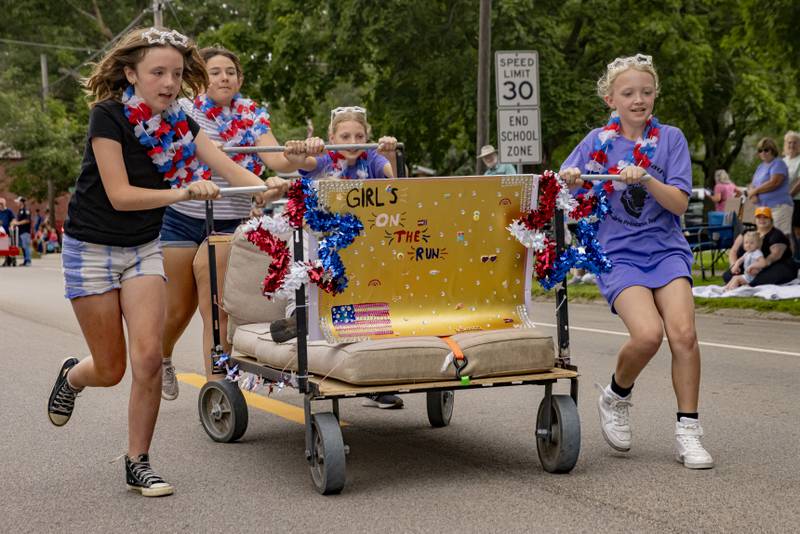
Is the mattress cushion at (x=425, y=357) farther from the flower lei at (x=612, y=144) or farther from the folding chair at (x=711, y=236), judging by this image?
the folding chair at (x=711, y=236)

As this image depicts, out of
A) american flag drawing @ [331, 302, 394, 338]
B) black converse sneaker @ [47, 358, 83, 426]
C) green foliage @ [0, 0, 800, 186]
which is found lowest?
black converse sneaker @ [47, 358, 83, 426]

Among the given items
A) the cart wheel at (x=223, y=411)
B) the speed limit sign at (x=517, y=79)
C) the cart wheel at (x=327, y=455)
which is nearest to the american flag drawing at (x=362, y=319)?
the cart wheel at (x=327, y=455)

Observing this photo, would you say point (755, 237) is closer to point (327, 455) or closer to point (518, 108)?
point (518, 108)

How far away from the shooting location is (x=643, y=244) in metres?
5.80

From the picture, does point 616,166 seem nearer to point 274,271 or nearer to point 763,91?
point 274,271

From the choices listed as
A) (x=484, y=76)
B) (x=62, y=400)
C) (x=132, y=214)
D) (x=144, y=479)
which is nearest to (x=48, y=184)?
(x=484, y=76)

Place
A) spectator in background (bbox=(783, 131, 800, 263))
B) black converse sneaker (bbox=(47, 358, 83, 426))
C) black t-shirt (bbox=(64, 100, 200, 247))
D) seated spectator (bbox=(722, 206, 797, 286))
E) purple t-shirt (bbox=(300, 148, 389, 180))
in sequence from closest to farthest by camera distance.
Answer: black t-shirt (bbox=(64, 100, 200, 247))
black converse sneaker (bbox=(47, 358, 83, 426))
purple t-shirt (bbox=(300, 148, 389, 180))
seated spectator (bbox=(722, 206, 797, 286))
spectator in background (bbox=(783, 131, 800, 263))

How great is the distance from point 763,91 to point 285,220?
89.1ft

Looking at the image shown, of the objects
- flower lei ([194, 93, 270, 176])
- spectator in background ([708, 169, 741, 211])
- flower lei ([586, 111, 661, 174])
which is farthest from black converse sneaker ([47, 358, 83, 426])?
spectator in background ([708, 169, 741, 211])

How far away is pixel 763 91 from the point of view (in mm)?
30281

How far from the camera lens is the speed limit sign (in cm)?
1617

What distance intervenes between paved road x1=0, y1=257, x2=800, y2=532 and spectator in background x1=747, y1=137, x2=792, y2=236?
6843mm

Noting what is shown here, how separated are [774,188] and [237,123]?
989 cm

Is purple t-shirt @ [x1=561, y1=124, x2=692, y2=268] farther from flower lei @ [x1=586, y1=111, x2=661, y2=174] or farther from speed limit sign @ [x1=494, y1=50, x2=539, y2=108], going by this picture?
speed limit sign @ [x1=494, y1=50, x2=539, y2=108]
